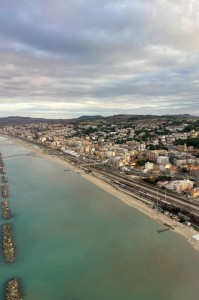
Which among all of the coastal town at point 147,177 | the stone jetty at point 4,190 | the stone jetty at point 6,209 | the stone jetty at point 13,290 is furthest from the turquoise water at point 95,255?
the stone jetty at point 4,190

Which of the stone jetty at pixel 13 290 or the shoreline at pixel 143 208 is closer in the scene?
the stone jetty at pixel 13 290

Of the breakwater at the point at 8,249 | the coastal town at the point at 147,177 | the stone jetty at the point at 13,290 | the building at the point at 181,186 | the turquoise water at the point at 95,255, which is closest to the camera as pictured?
the stone jetty at the point at 13,290

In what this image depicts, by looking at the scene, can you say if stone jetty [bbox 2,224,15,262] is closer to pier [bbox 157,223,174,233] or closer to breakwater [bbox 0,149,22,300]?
breakwater [bbox 0,149,22,300]

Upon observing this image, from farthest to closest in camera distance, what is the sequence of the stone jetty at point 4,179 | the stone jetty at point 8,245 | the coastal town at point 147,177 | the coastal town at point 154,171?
the stone jetty at point 4,179 < the coastal town at point 154,171 < the coastal town at point 147,177 < the stone jetty at point 8,245

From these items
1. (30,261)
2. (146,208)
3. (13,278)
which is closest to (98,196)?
(146,208)

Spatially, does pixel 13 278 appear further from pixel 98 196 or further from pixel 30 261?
pixel 98 196

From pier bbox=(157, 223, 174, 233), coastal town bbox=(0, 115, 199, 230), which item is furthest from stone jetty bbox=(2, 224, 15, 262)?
coastal town bbox=(0, 115, 199, 230)

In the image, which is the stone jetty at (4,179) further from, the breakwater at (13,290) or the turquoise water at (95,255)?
the breakwater at (13,290)

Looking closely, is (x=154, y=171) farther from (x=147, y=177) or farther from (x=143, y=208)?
(x=143, y=208)
